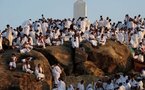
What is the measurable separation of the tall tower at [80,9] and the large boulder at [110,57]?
47.5 ft

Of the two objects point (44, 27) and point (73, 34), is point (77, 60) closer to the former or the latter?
point (73, 34)

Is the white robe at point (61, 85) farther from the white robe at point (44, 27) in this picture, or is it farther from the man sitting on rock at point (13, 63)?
the white robe at point (44, 27)

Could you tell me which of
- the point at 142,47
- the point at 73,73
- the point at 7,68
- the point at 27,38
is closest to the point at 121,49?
the point at 142,47

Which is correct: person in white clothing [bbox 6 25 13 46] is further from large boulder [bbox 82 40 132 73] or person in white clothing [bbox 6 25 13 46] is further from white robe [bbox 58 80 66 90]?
white robe [bbox 58 80 66 90]

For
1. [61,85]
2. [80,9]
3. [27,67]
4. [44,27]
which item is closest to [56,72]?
[61,85]

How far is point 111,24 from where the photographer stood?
44.4 m

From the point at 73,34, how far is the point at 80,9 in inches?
632

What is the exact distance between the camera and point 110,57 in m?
37.5

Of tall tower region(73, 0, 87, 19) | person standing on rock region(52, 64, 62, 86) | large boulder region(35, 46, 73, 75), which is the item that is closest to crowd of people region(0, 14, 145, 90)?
person standing on rock region(52, 64, 62, 86)

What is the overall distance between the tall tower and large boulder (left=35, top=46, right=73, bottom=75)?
16915 mm

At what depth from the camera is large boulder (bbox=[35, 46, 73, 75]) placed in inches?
1396

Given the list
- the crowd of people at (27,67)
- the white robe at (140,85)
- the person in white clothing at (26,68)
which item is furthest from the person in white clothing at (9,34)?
the white robe at (140,85)

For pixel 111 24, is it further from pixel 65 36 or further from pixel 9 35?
pixel 9 35

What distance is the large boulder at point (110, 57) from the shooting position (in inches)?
1468
